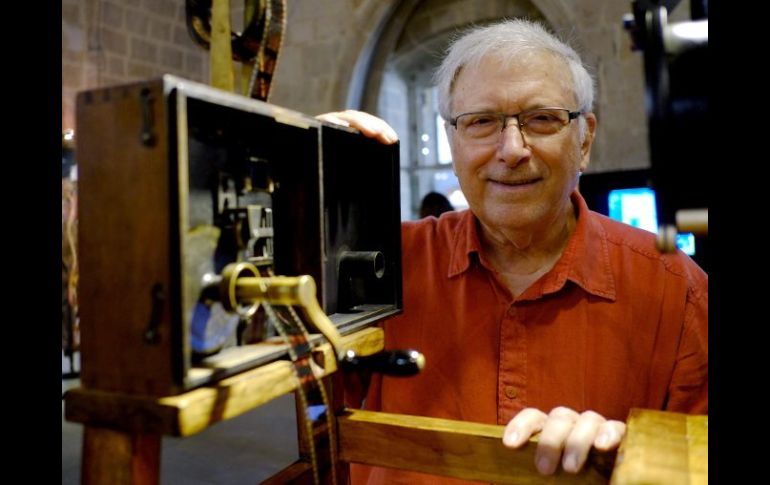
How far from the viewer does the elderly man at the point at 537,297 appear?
1.39m

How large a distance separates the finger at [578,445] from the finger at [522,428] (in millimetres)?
53

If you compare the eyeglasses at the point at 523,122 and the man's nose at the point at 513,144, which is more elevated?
the eyeglasses at the point at 523,122

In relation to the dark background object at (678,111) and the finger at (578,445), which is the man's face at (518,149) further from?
the dark background object at (678,111)

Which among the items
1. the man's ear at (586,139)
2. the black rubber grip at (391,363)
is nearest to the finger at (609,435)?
the black rubber grip at (391,363)

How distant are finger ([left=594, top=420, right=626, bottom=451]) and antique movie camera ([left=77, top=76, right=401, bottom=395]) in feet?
1.27

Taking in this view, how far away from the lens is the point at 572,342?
141 cm

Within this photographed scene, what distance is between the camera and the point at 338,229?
113cm

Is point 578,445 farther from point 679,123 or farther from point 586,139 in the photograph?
point 586,139

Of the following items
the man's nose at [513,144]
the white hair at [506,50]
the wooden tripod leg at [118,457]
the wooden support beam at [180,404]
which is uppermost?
the white hair at [506,50]

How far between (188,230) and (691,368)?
119 centimetres

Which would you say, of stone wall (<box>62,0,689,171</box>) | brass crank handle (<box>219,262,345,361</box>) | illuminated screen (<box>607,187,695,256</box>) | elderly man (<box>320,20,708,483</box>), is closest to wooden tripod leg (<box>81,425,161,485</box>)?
brass crank handle (<box>219,262,345,361</box>)

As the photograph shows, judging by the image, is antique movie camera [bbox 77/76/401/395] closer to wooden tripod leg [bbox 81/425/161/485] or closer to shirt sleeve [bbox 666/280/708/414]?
wooden tripod leg [bbox 81/425/161/485]
